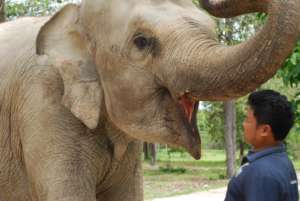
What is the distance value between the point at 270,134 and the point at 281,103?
0.16 metres

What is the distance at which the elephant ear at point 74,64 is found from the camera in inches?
180

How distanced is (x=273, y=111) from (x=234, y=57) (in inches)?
12.4

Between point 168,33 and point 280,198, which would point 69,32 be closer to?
point 168,33

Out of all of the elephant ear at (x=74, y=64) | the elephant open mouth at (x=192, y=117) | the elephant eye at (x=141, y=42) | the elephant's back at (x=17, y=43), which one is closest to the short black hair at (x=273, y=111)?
the elephant open mouth at (x=192, y=117)

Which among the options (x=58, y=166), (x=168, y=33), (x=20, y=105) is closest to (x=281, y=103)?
(x=168, y=33)

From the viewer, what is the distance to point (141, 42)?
4.28m

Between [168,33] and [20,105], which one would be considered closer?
[168,33]

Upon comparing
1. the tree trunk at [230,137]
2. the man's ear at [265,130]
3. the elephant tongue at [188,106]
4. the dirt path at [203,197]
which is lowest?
the tree trunk at [230,137]

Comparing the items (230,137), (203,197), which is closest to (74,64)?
(203,197)

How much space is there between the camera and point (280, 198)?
3432mm

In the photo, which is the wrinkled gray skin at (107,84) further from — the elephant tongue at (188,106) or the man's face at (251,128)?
the man's face at (251,128)

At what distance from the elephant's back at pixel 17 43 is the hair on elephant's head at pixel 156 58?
0.35 m

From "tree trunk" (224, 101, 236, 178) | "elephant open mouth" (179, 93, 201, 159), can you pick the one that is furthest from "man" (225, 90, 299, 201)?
"tree trunk" (224, 101, 236, 178)

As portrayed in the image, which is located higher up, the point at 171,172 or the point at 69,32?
the point at 69,32
